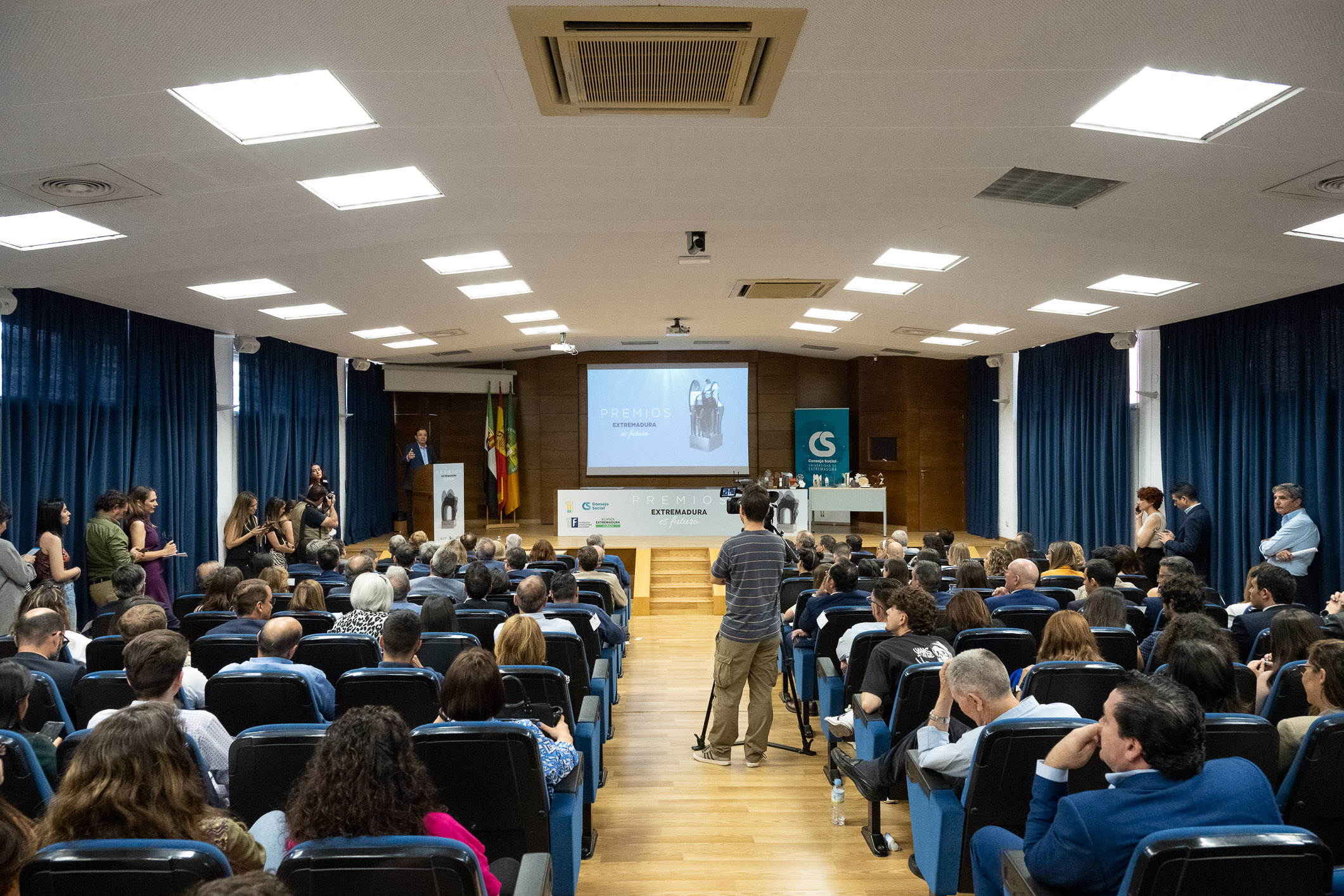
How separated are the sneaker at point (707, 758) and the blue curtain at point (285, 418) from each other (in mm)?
7407

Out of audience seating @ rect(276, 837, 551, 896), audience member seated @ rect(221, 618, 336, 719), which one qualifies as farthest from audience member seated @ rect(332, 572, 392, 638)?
audience seating @ rect(276, 837, 551, 896)

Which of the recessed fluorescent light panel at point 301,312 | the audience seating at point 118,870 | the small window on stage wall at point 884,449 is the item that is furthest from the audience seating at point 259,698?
the small window on stage wall at point 884,449

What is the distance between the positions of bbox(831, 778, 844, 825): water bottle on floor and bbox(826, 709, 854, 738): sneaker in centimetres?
25

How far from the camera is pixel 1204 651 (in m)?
2.69

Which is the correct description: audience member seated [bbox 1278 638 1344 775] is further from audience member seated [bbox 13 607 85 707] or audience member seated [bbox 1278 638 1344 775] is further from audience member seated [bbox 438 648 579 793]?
audience member seated [bbox 13 607 85 707]

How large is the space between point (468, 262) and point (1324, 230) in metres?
6.09

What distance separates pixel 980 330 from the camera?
425 inches

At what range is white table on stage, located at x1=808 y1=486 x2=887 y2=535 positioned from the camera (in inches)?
521

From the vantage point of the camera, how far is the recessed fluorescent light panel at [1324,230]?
5.08 meters

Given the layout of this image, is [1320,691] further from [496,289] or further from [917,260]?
[496,289]

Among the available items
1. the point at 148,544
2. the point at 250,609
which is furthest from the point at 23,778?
the point at 148,544

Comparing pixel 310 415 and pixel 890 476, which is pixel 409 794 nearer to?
pixel 310 415

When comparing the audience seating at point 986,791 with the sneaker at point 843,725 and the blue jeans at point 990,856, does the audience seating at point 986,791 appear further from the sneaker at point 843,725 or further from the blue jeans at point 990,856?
the sneaker at point 843,725

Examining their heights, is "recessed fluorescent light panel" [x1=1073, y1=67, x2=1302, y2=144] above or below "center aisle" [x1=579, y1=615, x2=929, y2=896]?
above
